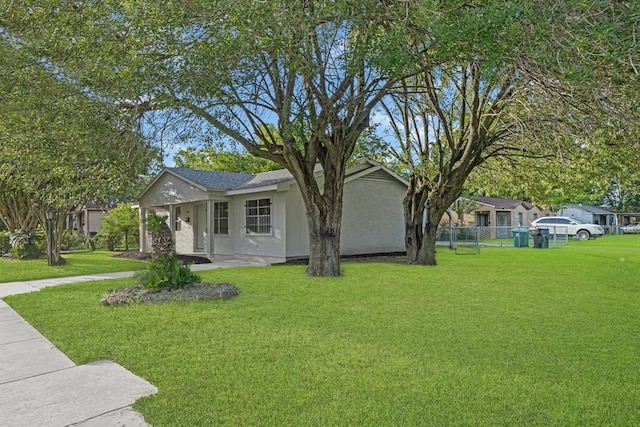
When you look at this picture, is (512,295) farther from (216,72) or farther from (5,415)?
(5,415)

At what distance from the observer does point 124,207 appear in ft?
69.8

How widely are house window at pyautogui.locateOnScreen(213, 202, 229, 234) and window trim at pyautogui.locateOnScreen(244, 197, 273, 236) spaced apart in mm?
1154

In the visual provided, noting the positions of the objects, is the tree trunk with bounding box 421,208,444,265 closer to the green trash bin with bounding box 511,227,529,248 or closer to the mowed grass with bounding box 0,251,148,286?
the mowed grass with bounding box 0,251,148,286

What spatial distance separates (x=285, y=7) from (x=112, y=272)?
957 cm

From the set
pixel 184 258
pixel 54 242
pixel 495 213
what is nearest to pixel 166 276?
pixel 54 242

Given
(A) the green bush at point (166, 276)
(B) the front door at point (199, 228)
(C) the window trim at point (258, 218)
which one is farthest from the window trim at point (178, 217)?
(A) the green bush at point (166, 276)

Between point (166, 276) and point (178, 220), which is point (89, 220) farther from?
point (166, 276)

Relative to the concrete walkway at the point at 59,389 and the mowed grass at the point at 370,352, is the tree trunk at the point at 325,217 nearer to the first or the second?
the mowed grass at the point at 370,352

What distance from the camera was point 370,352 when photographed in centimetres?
466

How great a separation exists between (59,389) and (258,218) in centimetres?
1168

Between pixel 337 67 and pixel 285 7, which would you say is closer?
pixel 285 7

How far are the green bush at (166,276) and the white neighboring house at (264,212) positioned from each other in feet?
19.9

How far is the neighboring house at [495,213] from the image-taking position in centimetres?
3803

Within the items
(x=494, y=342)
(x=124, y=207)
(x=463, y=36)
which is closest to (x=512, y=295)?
(x=494, y=342)
